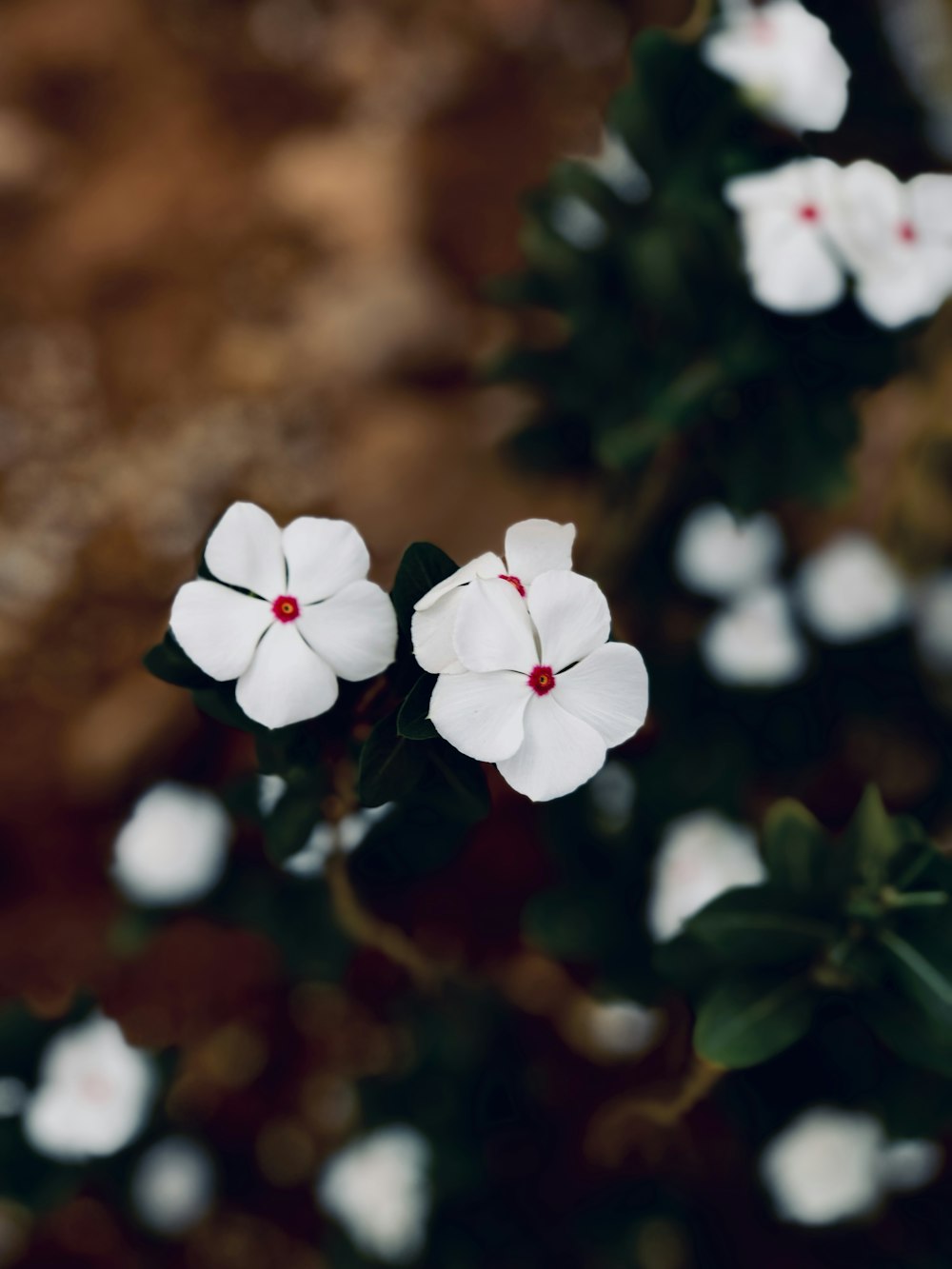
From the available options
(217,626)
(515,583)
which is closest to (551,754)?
(515,583)

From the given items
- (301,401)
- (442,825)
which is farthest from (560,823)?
(301,401)

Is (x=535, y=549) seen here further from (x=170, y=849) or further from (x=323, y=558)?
(x=170, y=849)

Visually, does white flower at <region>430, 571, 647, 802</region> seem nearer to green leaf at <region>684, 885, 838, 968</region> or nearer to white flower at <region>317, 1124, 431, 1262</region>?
green leaf at <region>684, 885, 838, 968</region>

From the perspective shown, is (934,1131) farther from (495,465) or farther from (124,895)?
(495,465)

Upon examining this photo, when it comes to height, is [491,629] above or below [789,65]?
below

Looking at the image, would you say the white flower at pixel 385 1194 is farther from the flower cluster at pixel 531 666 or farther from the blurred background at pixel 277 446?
the flower cluster at pixel 531 666

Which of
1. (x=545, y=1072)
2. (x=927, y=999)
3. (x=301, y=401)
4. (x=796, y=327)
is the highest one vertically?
(x=796, y=327)

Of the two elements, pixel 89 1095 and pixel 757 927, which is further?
pixel 89 1095
